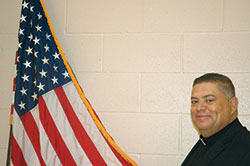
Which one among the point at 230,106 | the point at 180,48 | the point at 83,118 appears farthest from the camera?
the point at 180,48

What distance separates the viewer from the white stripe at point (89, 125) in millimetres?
1834

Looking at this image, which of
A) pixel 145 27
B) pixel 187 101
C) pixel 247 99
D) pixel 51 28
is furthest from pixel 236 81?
pixel 51 28

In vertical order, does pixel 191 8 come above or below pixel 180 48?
above

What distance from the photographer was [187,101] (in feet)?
6.52

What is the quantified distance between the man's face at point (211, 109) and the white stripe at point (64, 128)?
2.56 feet

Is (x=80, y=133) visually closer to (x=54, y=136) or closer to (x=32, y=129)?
(x=54, y=136)

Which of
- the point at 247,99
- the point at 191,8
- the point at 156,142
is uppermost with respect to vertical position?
the point at 191,8

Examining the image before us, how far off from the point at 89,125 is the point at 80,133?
8cm

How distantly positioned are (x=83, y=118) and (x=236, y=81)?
111cm

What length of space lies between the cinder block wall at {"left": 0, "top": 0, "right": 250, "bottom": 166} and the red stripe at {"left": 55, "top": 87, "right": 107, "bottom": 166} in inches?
9.6

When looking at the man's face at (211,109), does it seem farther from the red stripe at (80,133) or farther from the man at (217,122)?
the red stripe at (80,133)

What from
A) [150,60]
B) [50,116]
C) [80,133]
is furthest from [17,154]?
[150,60]

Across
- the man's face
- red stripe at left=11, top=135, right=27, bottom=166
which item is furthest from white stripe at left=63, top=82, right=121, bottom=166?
the man's face

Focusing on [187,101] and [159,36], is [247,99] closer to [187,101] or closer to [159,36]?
[187,101]
